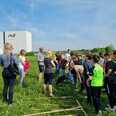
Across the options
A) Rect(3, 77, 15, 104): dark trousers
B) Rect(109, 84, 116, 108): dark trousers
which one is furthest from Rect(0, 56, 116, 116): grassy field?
Rect(109, 84, 116, 108): dark trousers

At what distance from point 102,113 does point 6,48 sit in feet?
10.7

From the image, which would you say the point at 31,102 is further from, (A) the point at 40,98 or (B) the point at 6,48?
(B) the point at 6,48

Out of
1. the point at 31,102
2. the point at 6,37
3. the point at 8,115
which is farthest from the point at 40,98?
the point at 6,37

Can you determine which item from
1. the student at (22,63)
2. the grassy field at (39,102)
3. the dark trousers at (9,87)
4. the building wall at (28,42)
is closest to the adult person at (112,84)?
the grassy field at (39,102)

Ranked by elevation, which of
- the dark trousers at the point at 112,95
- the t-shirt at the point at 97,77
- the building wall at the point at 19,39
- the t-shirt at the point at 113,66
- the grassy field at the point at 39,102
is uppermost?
the building wall at the point at 19,39

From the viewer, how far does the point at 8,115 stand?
10.9m

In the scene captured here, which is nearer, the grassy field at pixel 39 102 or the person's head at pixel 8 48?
the grassy field at pixel 39 102

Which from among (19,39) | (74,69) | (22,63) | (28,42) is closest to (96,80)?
(74,69)

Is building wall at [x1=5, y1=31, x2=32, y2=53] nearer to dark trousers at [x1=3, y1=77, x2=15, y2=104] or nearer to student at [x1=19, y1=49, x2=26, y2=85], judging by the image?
student at [x1=19, y1=49, x2=26, y2=85]

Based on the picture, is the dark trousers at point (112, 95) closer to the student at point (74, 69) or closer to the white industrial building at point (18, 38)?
the student at point (74, 69)

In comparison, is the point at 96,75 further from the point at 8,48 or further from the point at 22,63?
the point at 22,63

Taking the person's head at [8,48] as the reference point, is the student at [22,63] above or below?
below

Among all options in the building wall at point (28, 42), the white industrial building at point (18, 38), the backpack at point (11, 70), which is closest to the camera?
the backpack at point (11, 70)

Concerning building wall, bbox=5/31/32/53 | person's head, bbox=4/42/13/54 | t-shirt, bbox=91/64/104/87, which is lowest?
t-shirt, bbox=91/64/104/87
